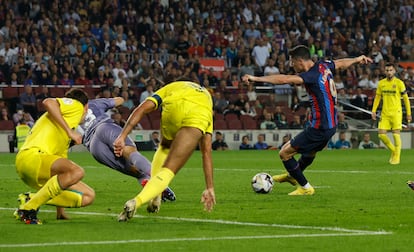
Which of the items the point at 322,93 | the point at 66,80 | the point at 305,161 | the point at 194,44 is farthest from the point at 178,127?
the point at 194,44

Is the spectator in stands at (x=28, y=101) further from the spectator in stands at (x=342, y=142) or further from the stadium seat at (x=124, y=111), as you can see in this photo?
the spectator in stands at (x=342, y=142)

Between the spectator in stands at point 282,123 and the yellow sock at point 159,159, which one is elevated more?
the yellow sock at point 159,159

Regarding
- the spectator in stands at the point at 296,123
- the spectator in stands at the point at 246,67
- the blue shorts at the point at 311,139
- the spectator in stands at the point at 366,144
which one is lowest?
the spectator in stands at the point at 366,144

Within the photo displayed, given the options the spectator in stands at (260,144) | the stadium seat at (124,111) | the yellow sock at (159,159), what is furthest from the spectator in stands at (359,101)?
the yellow sock at (159,159)

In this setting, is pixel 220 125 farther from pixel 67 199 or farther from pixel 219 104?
pixel 67 199

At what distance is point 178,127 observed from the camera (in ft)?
40.4

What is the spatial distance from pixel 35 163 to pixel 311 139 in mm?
5866

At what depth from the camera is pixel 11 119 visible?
34.8 meters

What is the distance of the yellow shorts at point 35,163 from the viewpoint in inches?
472

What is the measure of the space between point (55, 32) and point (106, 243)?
2797cm

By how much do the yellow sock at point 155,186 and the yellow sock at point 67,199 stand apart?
90cm

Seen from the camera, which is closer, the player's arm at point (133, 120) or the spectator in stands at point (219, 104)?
the player's arm at point (133, 120)

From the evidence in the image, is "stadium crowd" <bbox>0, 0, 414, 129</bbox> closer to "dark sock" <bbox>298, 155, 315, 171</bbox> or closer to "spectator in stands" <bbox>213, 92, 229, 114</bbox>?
"spectator in stands" <bbox>213, 92, 229, 114</bbox>

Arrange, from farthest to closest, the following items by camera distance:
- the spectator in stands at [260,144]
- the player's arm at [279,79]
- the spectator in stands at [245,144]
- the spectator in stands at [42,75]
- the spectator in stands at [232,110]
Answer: the spectator in stands at [232,110] < the spectator in stands at [260,144] < the spectator in stands at [245,144] < the spectator in stands at [42,75] < the player's arm at [279,79]
